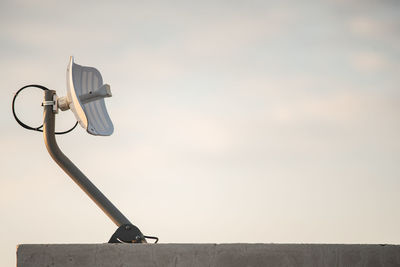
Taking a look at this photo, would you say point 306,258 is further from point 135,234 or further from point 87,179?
point 87,179

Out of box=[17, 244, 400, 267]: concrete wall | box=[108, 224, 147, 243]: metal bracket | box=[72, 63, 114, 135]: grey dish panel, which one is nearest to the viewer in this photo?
box=[17, 244, 400, 267]: concrete wall

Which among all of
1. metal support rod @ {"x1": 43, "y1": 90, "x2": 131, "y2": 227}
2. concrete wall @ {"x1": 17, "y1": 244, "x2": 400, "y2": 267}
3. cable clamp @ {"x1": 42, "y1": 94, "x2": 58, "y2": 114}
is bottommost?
concrete wall @ {"x1": 17, "y1": 244, "x2": 400, "y2": 267}

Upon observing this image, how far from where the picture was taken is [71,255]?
163 inches

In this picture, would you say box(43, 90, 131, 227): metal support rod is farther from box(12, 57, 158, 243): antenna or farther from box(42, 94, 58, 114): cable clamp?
box(42, 94, 58, 114): cable clamp

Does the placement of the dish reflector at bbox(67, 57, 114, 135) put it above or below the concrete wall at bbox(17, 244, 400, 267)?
above

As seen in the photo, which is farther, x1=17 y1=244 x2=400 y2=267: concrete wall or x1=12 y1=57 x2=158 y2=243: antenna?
x1=12 y1=57 x2=158 y2=243: antenna

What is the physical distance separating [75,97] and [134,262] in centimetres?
172

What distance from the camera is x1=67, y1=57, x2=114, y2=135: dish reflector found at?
17.1ft

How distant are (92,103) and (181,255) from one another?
212 cm

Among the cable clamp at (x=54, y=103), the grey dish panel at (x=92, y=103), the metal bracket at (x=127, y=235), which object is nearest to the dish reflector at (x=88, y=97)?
the grey dish panel at (x=92, y=103)

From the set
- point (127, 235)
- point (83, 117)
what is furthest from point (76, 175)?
point (127, 235)

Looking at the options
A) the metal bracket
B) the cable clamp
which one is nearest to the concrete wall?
the metal bracket

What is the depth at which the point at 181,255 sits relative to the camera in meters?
4.13

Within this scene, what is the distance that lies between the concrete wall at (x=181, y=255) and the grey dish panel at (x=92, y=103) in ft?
4.71
